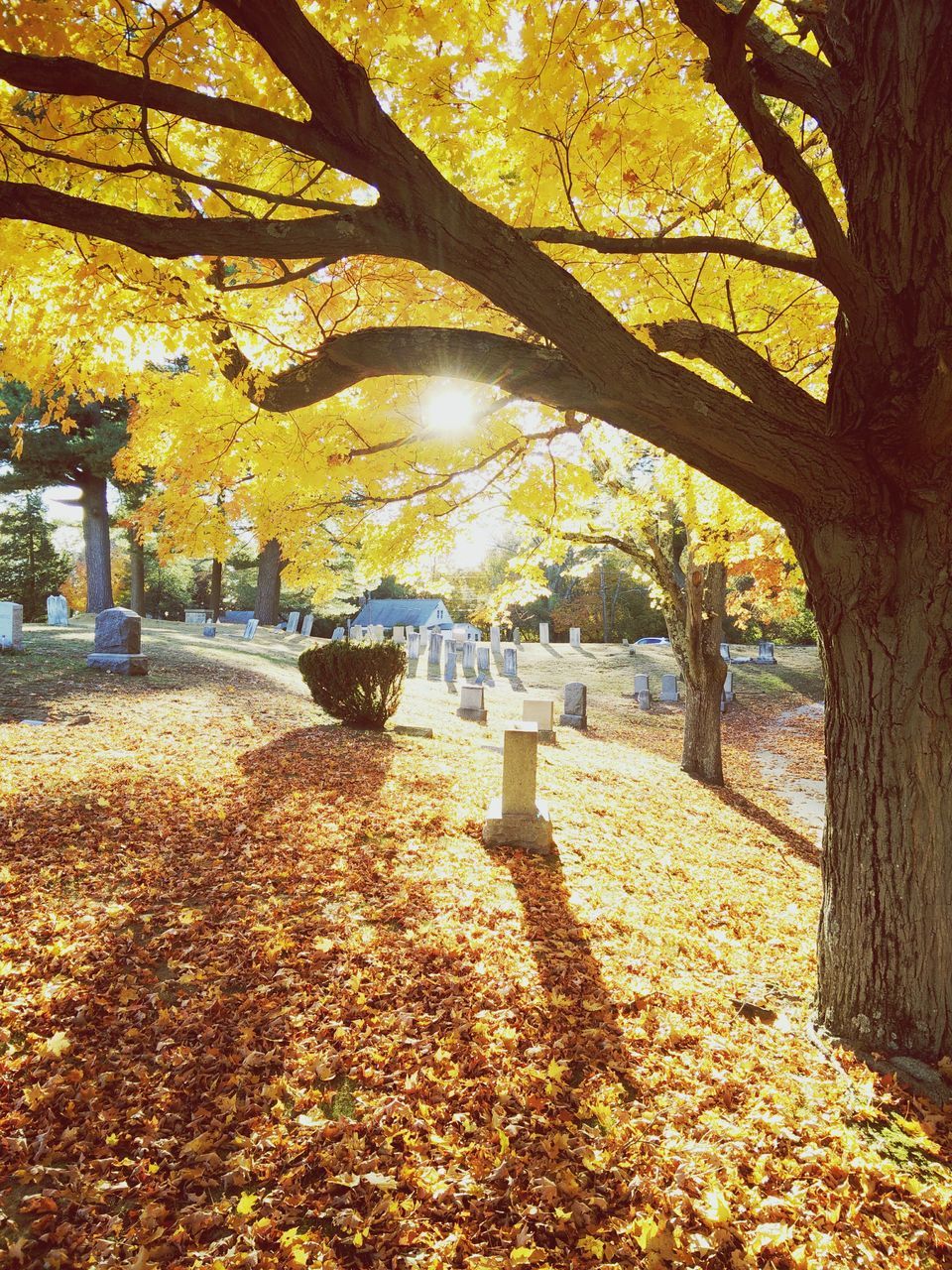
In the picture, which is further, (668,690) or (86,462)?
(668,690)

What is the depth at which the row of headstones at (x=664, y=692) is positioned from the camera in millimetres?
21094

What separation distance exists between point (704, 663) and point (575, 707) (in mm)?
5867

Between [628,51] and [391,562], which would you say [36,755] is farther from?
[628,51]

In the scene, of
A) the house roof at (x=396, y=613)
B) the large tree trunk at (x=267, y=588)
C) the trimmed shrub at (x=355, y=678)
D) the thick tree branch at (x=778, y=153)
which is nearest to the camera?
the thick tree branch at (x=778, y=153)

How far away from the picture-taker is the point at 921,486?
3125 mm

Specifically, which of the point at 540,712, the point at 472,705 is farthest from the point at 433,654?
the point at 540,712

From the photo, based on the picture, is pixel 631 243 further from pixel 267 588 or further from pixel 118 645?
pixel 267 588

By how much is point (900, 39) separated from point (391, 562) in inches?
246

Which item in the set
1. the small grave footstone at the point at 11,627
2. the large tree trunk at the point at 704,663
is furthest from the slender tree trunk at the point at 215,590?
the large tree trunk at the point at 704,663

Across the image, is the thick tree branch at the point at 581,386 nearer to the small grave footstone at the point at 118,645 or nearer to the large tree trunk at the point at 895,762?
the large tree trunk at the point at 895,762

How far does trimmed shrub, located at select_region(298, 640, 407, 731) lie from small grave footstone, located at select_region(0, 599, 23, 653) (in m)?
6.68

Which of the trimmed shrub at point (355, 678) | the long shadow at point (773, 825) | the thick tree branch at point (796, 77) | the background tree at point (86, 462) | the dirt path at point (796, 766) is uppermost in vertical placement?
the background tree at point (86, 462)

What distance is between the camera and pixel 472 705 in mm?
14555

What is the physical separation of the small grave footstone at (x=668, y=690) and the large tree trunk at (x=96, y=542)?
1955 cm
